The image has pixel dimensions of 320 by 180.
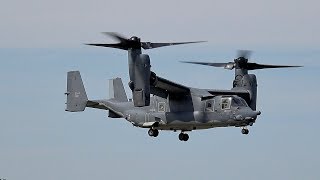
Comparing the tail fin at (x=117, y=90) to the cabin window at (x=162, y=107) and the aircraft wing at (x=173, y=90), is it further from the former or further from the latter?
the aircraft wing at (x=173, y=90)

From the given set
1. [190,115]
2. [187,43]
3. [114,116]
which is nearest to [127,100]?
[114,116]

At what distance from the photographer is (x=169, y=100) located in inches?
3629

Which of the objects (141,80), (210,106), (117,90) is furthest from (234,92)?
(141,80)

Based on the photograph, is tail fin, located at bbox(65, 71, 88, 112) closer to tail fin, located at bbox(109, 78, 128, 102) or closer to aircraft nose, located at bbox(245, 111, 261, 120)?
tail fin, located at bbox(109, 78, 128, 102)

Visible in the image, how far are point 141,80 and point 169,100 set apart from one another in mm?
8661

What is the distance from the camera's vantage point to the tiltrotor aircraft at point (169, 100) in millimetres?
84125

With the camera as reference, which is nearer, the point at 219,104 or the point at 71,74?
the point at 219,104

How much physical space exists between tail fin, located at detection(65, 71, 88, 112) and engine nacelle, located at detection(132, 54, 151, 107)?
13.1 m

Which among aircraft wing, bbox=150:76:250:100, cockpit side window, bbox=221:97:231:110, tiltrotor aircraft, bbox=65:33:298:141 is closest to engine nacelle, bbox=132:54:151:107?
tiltrotor aircraft, bbox=65:33:298:141

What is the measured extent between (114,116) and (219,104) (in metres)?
10.6

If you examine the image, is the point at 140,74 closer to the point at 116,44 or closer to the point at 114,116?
the point at 116,44

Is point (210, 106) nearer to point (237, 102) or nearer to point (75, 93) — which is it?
point (237, 102)

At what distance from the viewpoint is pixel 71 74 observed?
9819 centimetres

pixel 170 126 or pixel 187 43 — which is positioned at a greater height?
pixel 187 43
